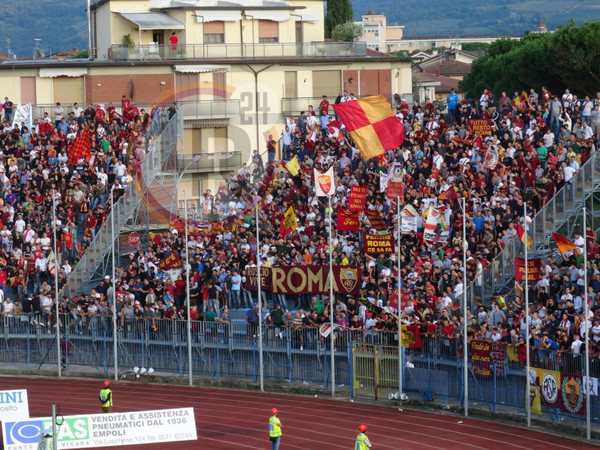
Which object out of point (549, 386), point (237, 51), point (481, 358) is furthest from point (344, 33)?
point (549, 386)

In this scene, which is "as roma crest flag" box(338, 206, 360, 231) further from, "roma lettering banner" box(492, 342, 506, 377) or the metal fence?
"roma lettering banner" box(492, 342, 506, 377)

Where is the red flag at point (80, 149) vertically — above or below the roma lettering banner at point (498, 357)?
above

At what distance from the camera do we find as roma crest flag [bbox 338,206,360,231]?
42062mm

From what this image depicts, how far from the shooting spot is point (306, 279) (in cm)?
4069

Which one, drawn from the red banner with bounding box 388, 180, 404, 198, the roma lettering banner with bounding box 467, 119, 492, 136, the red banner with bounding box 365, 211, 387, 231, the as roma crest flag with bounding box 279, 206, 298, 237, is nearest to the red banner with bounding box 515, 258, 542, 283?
the red banner with bounding box 388, 180, 404, 198

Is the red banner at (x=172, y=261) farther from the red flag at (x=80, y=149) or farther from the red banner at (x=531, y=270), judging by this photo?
the red banner at (x=531, y=270)

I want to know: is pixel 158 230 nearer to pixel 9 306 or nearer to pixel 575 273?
pixel 9 306

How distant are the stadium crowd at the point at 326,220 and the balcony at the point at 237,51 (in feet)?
36.7

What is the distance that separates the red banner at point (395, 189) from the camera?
39.8 meters

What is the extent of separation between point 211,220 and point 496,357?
15.4 m

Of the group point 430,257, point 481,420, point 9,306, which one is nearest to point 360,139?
point 430,257

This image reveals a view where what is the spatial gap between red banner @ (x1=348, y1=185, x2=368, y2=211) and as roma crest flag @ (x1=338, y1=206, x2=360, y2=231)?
8.6 inches

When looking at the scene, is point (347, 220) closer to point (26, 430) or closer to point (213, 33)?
point (26, 430)

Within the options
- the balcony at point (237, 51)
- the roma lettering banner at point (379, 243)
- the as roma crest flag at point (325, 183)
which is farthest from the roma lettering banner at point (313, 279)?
the balcony at point (237, 51)
